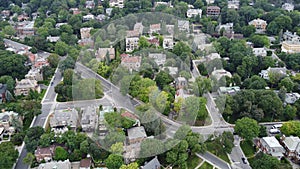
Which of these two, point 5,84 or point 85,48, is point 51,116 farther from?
point 85,48

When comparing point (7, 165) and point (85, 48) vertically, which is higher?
point (85, 48)

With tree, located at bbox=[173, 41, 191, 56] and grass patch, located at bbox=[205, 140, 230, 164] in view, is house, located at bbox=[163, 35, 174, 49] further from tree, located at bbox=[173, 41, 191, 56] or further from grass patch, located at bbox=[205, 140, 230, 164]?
grass patch, located at bbox=[205, 140, 230, 164]

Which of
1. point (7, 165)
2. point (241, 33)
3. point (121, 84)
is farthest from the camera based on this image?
point (241, 33)

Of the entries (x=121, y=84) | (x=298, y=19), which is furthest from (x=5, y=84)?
(x=298, y=19)

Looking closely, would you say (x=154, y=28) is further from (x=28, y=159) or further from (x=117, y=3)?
(x=28, y=159)

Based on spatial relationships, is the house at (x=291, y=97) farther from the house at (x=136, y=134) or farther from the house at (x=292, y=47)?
the house at (x=136, y=134)

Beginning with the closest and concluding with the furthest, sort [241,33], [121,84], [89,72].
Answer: [121,84] < [89,72] < [241,33]

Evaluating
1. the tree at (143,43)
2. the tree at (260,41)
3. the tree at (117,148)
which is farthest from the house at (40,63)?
the tree at (260,41)
